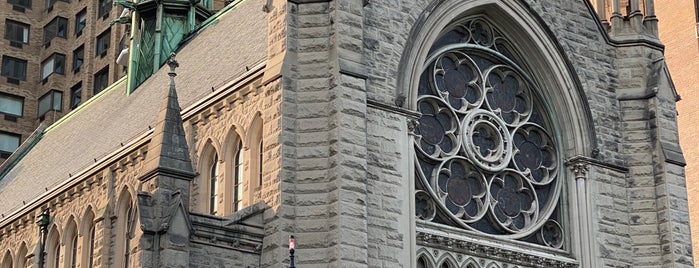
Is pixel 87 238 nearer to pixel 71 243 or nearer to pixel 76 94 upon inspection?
pixel 71 243

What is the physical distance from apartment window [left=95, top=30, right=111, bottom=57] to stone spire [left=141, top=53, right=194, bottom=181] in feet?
133

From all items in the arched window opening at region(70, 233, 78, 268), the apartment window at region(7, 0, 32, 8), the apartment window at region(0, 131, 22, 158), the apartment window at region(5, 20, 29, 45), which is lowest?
the arched window opening at region(70, 233, 78, 268)

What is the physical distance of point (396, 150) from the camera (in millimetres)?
32188

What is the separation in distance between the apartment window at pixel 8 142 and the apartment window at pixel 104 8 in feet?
23.9

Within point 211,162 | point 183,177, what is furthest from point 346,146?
point 211,162

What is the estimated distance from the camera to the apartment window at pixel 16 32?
7019 cm

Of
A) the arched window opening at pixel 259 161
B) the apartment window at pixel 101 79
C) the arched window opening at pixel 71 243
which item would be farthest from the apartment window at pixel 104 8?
the arched window opening at pixel 259 161

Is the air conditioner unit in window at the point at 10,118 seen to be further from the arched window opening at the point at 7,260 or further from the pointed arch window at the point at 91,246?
the pointed arch window at the point at 91,246

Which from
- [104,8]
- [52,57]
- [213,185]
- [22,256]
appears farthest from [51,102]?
[213,185]

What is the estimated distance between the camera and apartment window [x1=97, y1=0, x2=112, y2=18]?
231ft

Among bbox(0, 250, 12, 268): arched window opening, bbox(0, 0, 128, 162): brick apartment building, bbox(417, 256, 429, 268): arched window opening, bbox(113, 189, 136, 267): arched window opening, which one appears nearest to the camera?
bbox(417, 256, 429, 268): arched window opening

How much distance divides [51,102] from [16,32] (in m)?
3.99

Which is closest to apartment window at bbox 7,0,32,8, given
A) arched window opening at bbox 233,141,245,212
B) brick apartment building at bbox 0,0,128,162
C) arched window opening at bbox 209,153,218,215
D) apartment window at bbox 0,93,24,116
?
brick apartment building at bbox 0,0,128,162

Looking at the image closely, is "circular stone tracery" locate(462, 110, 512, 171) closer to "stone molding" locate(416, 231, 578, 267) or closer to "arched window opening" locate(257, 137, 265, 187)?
"stone molding" locate(416, 231, 578, 267)
